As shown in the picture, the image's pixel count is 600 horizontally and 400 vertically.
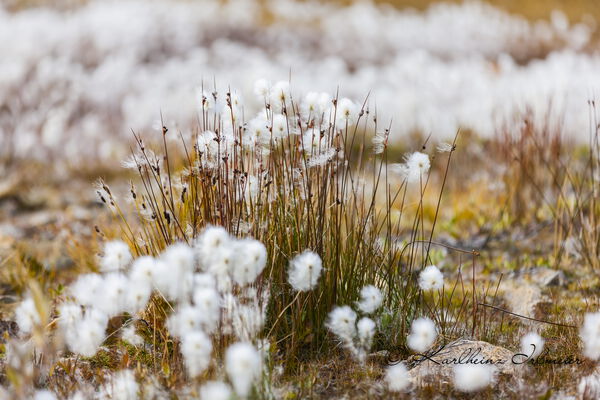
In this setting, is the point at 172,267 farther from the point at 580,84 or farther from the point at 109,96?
the point at 109,96

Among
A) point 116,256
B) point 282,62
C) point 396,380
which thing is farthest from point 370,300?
point 282,62

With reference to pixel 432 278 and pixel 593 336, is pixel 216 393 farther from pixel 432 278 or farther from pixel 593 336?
pixel 593 336

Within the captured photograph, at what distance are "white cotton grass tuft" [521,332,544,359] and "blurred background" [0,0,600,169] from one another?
283 cm

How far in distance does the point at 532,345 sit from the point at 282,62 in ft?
30.3

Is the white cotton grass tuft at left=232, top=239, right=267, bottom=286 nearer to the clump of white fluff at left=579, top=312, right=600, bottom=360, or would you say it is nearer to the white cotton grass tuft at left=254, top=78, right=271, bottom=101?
the white cotton grass tuft at left=254, top=78, right=271, bottom=101

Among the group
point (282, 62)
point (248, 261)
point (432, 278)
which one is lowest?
point (282, 62)

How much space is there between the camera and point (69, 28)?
13.2 meters

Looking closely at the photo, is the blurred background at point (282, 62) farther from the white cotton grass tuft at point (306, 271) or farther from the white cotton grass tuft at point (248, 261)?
the white cotton grass tuft at point (248, 261)

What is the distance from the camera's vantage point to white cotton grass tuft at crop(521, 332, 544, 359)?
9.64 ft

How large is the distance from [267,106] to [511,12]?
17528mm

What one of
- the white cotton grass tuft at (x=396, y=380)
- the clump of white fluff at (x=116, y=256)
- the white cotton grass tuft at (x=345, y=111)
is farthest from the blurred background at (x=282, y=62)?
the white cotton grass tuft at (x=396, y=380)

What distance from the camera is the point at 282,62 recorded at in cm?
1156

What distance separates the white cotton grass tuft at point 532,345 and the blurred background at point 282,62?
2.83 meters

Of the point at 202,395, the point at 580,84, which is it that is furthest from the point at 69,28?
the point at 202,395
